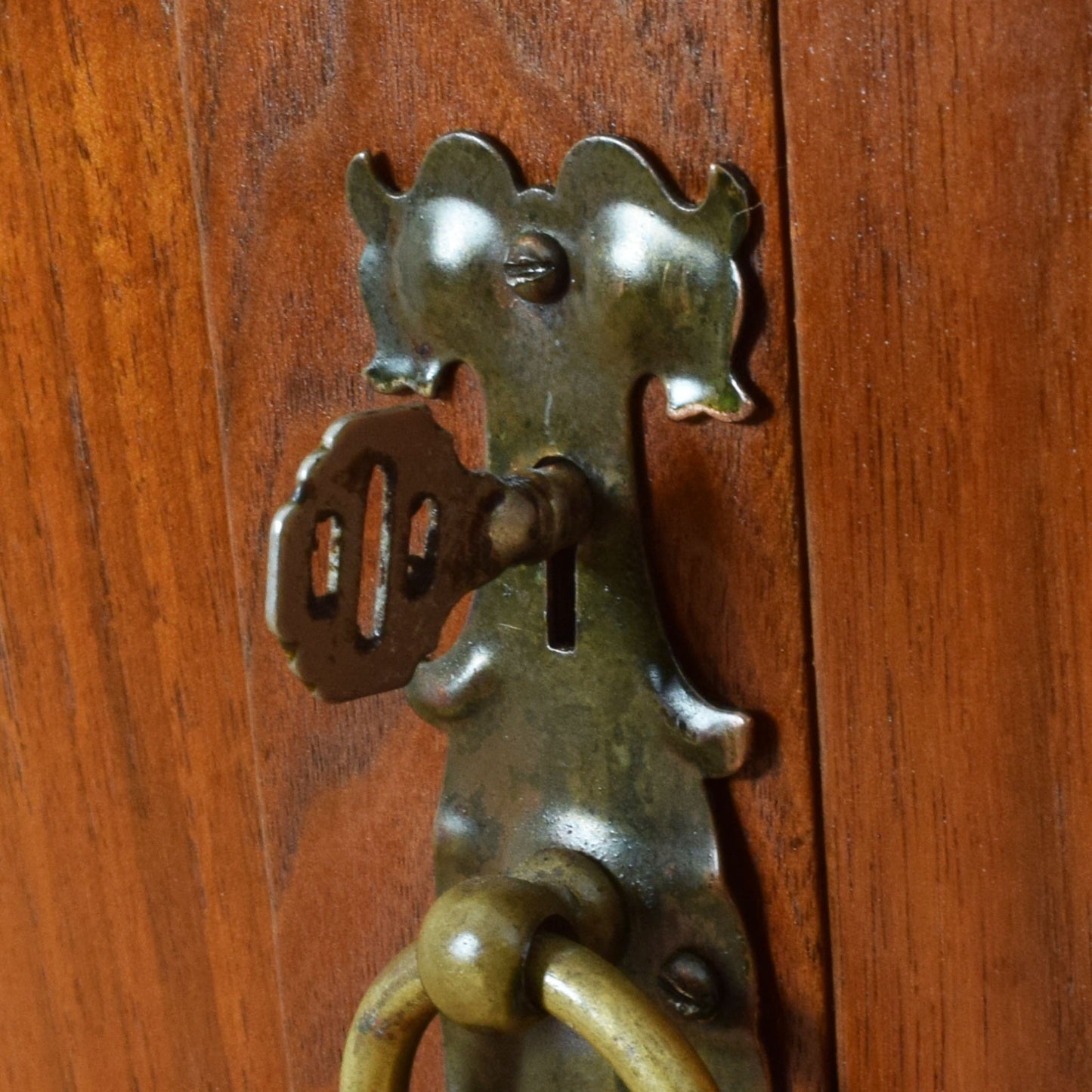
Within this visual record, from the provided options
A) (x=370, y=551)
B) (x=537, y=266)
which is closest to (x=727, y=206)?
(x=537, y=266)

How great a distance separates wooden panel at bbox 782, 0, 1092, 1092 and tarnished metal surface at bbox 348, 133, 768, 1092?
30 millimetres

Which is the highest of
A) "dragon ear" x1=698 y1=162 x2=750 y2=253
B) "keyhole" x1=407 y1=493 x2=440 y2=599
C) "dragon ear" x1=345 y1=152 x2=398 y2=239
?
"dragon ear" x1=345 y1=152 x2=398 y2=239

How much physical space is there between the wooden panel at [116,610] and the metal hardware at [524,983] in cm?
14

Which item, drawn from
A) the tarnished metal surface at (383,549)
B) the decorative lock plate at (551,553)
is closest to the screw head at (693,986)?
the decorative lock plate at (551,553)

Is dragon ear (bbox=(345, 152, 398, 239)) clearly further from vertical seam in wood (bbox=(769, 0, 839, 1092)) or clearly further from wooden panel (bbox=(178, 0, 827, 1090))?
vertical seam in wood (bbox=(769, 0, 839, 1092))

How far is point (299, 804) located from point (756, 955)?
17 centimetres

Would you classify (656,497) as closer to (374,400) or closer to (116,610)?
(374,400)

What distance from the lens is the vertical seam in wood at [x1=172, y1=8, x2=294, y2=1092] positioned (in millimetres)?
456

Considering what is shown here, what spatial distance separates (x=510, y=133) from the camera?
40cm

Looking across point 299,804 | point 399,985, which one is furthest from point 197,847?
point 399,985

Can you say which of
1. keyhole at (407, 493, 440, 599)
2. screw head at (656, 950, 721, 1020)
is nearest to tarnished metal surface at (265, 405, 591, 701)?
keyhole at (407, 493, 440, 599)

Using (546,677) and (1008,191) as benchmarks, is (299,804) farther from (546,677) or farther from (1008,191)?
(1008,191)

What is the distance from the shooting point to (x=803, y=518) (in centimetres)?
38

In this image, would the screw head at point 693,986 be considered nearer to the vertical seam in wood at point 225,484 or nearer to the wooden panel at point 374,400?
the wooden panel at point 374,400
